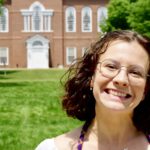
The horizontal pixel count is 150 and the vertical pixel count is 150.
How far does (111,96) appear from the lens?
2.20m

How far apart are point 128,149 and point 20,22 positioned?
47454 mm

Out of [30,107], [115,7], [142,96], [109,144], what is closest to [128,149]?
[109,144]

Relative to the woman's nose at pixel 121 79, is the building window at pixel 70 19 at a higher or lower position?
higher

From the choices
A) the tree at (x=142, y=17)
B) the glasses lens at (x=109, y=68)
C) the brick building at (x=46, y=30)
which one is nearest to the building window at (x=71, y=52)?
the brick building at (x=46, y=30)

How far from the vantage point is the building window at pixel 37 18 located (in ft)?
161

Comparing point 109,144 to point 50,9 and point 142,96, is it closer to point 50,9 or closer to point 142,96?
point 142,96

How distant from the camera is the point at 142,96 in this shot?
2328mm

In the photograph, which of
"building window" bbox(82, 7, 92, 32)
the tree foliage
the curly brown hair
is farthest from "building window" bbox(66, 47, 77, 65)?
the curly brown hair

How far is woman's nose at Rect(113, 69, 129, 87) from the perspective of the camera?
7.17 ft

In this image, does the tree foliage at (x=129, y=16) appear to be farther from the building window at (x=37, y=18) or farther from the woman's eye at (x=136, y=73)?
the woman's eye at (x=136, y=73)

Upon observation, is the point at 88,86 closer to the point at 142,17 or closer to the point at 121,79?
the point at 121,79

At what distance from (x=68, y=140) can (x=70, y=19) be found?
156 ft

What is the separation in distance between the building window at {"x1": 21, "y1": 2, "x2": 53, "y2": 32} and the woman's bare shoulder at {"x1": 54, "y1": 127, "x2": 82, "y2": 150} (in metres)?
46.9

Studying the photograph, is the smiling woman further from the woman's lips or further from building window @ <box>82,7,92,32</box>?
building window @ <box>82,7,92,32</box>
